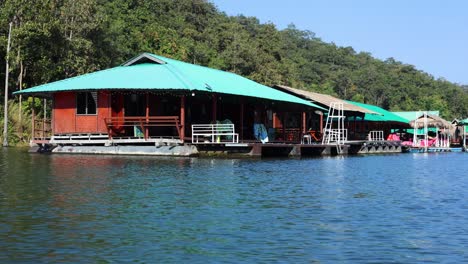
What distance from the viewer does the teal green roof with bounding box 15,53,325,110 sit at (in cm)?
3183

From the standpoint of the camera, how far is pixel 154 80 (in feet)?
107

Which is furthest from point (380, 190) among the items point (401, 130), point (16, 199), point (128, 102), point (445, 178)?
point (401, 130)

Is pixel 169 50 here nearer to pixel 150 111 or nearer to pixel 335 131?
pixel 335 131

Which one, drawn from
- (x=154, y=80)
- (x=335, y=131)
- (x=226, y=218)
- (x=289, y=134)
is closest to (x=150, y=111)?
(x=154, y=80)

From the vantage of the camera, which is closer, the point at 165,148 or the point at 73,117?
the point at 165,148

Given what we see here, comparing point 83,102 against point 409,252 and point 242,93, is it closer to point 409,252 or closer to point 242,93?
point 242,93

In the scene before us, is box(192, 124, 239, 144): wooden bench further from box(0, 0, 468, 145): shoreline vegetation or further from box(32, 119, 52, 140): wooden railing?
box(0, 0, 468, 145): shoreline vegetation

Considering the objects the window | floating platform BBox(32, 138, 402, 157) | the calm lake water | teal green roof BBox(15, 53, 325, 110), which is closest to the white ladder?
floating platform BBox(32, 138, 402, 157)

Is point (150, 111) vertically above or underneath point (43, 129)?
above

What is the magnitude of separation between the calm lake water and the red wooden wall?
12525 mm

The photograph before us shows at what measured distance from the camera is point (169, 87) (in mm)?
31203

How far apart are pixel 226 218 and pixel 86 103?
23.8m

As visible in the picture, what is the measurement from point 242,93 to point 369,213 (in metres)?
21.8

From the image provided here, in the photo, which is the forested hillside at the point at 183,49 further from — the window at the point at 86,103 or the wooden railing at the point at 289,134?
the wooden railing at the point at 289,134
